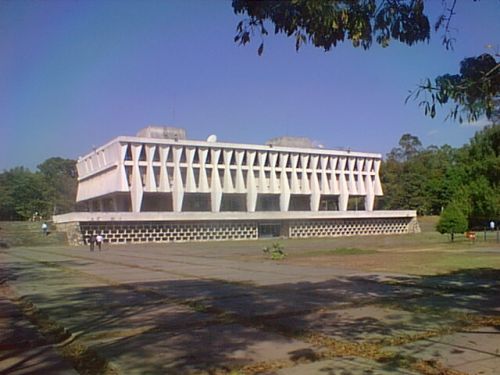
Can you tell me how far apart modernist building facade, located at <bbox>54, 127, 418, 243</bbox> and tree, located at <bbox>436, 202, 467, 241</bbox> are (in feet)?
92.2

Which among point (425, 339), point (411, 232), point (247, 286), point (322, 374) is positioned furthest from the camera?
point (411, 232)

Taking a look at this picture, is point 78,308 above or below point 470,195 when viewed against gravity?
below

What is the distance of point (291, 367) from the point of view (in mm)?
6141

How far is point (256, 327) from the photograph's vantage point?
8.59m

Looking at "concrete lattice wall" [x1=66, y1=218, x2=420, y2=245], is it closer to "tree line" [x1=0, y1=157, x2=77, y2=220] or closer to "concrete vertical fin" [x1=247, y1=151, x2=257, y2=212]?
"concrete vertical fin" [x1=247, y1=151, x2=257, y2=212]

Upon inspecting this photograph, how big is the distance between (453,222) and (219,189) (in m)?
36.7

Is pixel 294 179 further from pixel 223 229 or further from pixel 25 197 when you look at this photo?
pixel 25 197

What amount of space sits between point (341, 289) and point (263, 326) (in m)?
5.24

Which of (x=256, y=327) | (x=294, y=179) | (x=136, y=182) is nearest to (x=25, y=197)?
(x=136, y=182)

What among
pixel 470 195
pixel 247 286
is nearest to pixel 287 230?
pixel 470 195

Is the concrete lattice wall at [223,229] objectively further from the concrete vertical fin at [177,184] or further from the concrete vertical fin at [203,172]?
the concrete vertical fin at [203,172]

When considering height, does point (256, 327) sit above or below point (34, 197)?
below

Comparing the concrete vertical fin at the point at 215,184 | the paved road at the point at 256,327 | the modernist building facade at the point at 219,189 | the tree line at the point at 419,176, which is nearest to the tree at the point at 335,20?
the paved road at the point at 256,327

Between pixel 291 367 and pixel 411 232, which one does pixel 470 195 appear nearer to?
pixel 411 232
